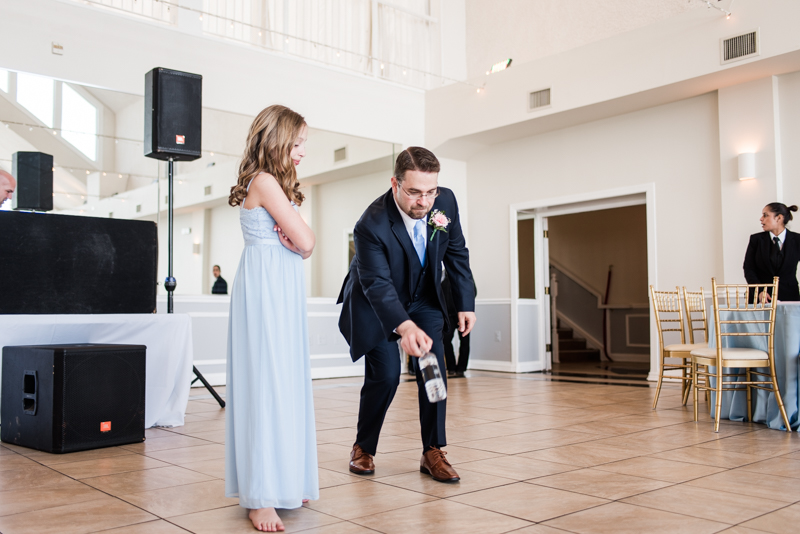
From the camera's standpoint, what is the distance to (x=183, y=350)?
4.35 metres

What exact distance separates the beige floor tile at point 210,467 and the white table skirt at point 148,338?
105cm

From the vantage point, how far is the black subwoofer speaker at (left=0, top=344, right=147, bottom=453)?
3402 mm

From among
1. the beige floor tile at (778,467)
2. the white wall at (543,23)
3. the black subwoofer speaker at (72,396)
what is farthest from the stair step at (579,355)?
the black subwoofer speaker at (72,396)

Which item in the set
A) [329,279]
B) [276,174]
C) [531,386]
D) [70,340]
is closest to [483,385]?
[531,386]

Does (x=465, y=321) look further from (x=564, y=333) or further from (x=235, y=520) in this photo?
(x=564, y=333)

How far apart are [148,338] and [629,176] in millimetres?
5505

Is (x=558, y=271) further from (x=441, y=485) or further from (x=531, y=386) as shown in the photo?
(x=441, y=485)

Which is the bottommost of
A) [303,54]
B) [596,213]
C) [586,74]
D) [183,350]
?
[183,350]

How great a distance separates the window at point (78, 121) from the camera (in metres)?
6.16

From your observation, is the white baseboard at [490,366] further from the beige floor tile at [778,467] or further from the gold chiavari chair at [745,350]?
the beige floor tile at [778,467]

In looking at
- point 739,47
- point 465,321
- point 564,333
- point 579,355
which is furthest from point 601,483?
point 564,333

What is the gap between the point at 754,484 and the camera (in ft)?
8.72

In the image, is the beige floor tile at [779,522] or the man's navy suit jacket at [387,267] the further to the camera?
the man's navy suit jacket at [387,267]

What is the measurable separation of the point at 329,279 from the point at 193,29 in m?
3.54
